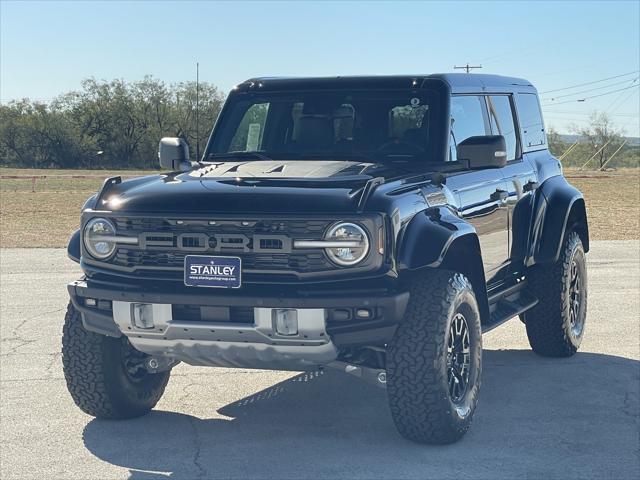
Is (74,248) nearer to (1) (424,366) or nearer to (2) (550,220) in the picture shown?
(1) (424,366)

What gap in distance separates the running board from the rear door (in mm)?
234

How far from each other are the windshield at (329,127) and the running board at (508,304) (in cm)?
109

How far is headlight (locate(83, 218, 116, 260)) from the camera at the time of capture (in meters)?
5.42

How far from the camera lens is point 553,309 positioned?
24.9 ft

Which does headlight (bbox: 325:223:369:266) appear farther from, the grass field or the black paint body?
the grass field

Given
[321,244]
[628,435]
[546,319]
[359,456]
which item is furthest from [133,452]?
[546,319]

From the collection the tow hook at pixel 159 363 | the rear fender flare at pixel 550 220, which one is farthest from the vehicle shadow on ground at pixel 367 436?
the rear fender flare at pixel 550 220

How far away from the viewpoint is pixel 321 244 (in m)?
5.03

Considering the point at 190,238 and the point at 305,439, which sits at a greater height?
the point at 190,238

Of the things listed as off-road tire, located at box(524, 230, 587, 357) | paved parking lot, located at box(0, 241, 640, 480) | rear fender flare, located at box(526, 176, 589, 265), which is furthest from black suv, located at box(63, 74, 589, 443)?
off-road tire, located at box(524, 230, 587, 357)

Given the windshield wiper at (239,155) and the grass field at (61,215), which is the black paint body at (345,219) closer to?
the windshield wiper at (239,155)

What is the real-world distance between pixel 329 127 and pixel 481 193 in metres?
1.03

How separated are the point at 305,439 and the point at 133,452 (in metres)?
0.89

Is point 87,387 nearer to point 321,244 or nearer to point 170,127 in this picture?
point 321,244
